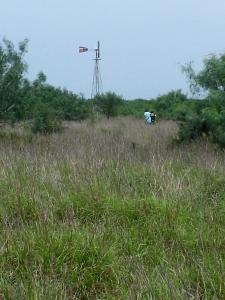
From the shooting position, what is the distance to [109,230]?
14.6 feet

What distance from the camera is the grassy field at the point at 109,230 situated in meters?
3.39

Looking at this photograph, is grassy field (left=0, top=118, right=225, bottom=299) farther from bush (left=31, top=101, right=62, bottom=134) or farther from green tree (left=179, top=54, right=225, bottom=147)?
bush (left=31, top=101, right=62, bottom=134)

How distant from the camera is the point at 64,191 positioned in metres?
5.55

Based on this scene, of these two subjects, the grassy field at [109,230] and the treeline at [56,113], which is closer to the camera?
the grassy field at [109,230]

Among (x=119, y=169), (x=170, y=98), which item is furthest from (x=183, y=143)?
(x=170, y=98)

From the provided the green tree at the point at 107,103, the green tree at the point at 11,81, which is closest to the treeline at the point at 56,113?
the green tree at the point at 11,81

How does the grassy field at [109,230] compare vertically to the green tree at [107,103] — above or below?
below

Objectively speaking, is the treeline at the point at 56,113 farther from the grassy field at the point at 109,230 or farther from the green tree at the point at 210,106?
the grassy field at the point at 109,230

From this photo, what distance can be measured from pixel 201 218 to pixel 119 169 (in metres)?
1.99

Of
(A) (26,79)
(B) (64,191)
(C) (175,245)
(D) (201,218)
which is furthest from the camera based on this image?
(A) (26,79)

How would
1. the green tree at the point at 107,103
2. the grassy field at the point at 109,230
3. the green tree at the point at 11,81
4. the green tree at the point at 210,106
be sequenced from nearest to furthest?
the grassy field at the point at 109,230 < the green tree at the point at 210,106 < the green tree at the point at 11,81 < the green tree at the point at 107,103

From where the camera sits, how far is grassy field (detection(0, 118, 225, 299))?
3391mm

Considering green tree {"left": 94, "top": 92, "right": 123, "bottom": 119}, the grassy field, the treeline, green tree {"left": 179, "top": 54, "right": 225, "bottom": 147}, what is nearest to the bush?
the treeline

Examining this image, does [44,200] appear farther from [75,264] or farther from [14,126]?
[14,126]
